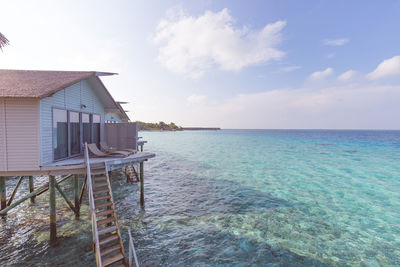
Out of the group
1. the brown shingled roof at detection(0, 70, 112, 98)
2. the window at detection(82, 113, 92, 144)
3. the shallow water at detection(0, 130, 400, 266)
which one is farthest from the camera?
the window at detection(82, 113, 92, 144)

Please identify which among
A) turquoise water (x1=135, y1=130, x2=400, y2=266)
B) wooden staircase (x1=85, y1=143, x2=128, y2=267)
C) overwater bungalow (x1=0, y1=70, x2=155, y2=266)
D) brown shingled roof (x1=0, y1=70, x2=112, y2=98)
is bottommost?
turquoise water (x1=135, y1=130, x2=400, y2=266)

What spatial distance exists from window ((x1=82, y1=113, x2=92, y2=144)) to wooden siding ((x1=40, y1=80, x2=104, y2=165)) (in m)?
0.44

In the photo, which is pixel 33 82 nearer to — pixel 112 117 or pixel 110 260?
pixel 110 260

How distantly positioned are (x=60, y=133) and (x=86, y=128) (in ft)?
8.81

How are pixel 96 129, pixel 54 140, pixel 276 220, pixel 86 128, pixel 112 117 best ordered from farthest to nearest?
1. pixel 112 117
2. pixel 96 129
3. pixel 86 128
4. pixel 276 220
5. pixel 54 140

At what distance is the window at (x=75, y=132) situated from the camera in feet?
36.8

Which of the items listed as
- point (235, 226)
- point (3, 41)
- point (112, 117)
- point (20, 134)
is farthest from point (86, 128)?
point (112, 117)

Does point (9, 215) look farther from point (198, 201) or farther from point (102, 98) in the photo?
point (198, 201)

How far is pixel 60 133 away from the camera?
10.2 meters

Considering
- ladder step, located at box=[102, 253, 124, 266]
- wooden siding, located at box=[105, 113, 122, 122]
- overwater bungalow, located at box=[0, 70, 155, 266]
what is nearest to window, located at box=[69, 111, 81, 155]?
overwater bungalow, located at box=[0, 70, 155, 266]

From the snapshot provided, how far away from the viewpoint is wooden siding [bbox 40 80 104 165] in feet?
29.0

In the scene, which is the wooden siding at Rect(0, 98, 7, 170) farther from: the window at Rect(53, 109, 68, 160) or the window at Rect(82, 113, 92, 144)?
the window at Rect(82, 113, 92, 144)

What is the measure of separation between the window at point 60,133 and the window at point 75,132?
0.46 meters

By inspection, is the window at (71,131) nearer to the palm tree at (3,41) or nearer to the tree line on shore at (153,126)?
the palm tree at (3,41)
